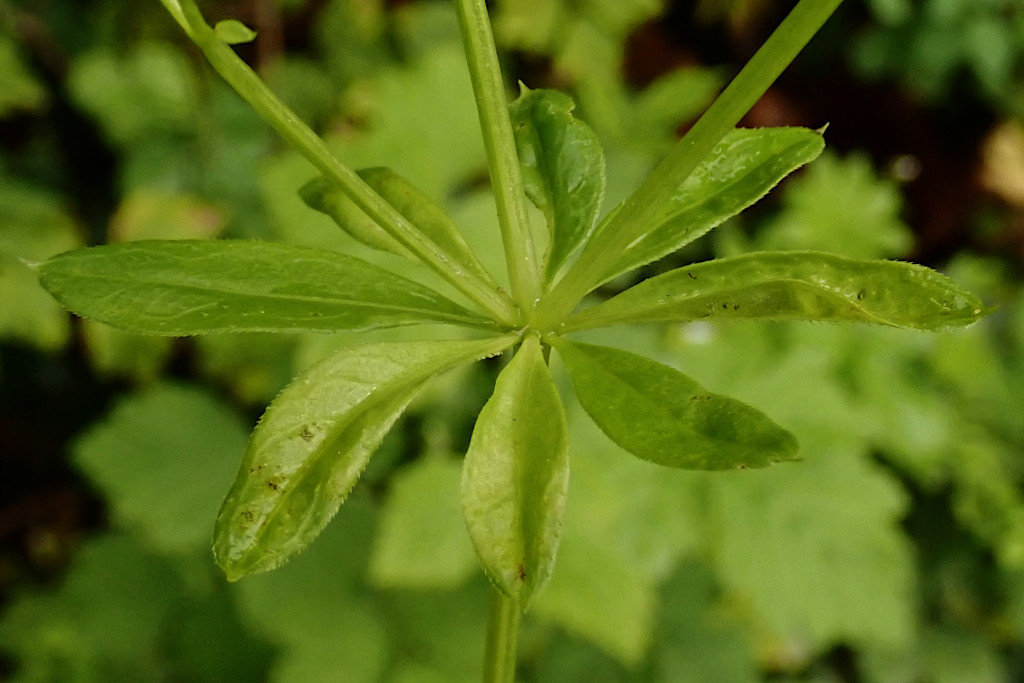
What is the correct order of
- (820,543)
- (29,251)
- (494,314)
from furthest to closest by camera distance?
(29,251) → (820,543) → (494,314)

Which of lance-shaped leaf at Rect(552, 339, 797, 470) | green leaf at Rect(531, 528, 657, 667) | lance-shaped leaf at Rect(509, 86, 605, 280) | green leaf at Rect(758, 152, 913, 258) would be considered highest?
green leaf at Rect(758, 152, 913, 258)

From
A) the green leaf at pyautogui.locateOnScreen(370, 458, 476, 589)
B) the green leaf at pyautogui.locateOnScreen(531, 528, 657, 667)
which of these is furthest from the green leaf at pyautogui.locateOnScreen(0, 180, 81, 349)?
the green leaf at pyautogui.locateOnScreen(531, 528, 657, 667)

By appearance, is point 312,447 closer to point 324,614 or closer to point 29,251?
point 324,614

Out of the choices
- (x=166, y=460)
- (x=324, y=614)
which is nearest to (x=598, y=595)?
(x=324, y=614)

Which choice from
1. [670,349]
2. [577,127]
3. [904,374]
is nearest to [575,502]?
[670,349]

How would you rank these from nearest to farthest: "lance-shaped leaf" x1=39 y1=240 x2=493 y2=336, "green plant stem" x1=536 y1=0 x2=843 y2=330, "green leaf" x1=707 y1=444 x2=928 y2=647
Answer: "green plant stem" x1=536 y1=0 x2=843 y2=330
"lance-shaped leaf" x1=39 y1=240 x2=493 y2=336
"green leaf" x1=707 y1=444 x2=928 y2=647

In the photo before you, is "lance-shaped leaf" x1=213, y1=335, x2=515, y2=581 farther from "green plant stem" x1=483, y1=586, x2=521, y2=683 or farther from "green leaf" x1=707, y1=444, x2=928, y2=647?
"green leaf" x1=707, y1=444, x2=928, y2=647

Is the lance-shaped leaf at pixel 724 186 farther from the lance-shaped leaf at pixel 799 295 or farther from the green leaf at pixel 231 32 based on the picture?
the green leaf at pixel 231 32
